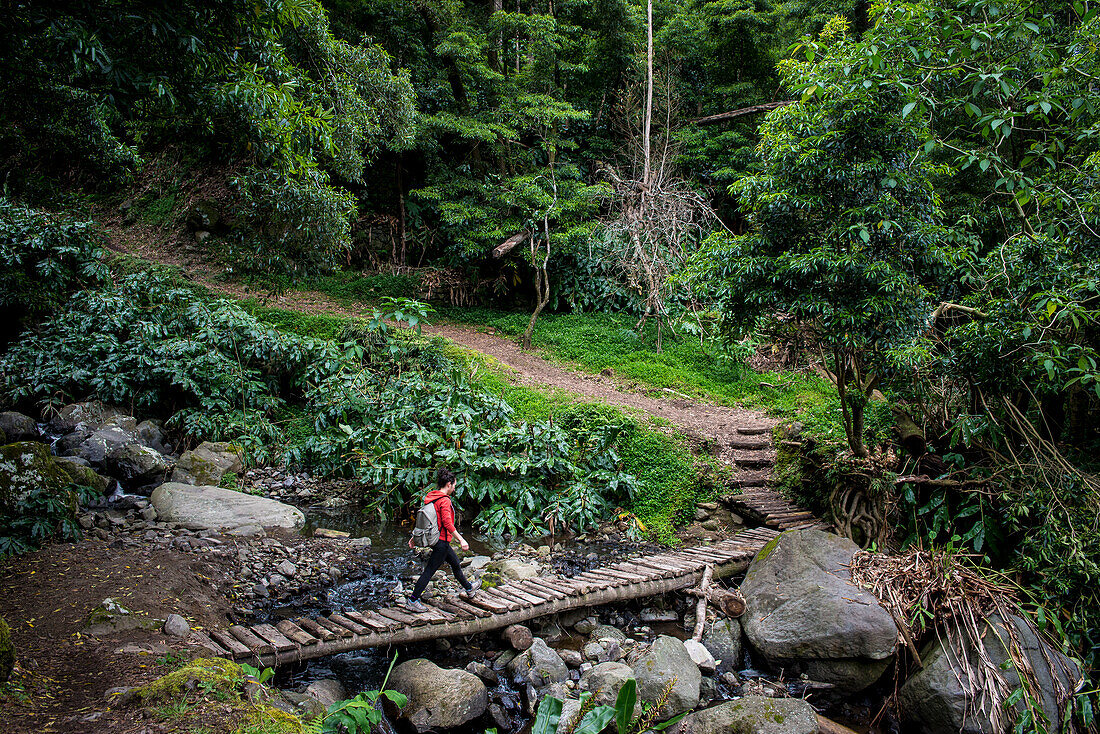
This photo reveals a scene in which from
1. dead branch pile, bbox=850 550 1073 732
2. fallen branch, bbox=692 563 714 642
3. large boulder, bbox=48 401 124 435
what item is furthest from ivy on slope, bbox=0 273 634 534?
dead branch pile, bbox=850 550 1073 732

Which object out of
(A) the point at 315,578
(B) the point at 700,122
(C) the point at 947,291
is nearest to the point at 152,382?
(A) the point at 315,578

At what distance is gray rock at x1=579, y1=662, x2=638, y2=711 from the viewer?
14.7 feet

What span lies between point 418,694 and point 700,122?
16.5 m

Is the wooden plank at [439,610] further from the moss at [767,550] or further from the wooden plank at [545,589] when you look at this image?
the moss at [767,550]

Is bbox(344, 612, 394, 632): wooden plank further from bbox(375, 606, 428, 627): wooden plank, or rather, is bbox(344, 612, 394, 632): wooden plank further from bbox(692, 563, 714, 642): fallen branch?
bbox(692, 563, 714, 642): fallen branch

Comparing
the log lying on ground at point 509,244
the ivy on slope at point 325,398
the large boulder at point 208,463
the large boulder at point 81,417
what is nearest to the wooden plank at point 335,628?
the ivy on slope at point 325,398

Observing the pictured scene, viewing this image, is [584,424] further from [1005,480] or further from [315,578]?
[1005,480]

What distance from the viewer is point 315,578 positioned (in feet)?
20.0

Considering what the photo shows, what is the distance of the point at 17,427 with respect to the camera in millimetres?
8086

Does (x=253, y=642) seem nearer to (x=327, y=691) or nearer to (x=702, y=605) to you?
(x=327, y=691)

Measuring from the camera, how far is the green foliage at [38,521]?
5.11m

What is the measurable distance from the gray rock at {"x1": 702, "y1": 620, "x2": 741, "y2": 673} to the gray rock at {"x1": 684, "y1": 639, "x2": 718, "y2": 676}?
0.08 m

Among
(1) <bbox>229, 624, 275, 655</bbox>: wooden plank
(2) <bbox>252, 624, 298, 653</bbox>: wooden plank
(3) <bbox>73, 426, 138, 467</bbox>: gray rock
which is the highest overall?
(3) <bbox>73, 426, 138, 467</bbox>: gray rock

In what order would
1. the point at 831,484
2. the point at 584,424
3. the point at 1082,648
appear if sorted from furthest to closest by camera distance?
the point at 584,424, the point at 831,484, the point at 1082,648
